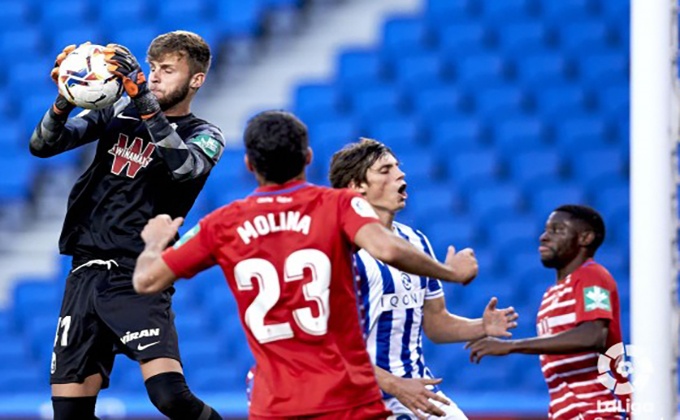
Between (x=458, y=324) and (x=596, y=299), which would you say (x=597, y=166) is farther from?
(x=458, y=324)

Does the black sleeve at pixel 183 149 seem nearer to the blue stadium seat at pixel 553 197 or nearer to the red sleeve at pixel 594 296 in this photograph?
the red sleeve at pixel 594 296

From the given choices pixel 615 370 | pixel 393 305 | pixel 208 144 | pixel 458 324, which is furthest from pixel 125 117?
pixel 615 370

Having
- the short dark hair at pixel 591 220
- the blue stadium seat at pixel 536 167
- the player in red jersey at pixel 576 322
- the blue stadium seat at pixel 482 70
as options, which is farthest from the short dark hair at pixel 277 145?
the blue stadium seat at pixel 482 70

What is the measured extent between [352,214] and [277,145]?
14.4 inches

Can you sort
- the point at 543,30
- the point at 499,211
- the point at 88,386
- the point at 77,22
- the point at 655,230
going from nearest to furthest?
the point at 655,230
the point at 88,386
the point at 499,211
the point at 543,30
the point at 77,22

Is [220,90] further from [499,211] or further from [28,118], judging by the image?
[499,211]

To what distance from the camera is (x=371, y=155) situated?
571 cm

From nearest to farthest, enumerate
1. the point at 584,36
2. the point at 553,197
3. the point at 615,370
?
the point at 615,370 → the point at 553,197 → the point at 584,36

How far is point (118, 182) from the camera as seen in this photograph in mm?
5508

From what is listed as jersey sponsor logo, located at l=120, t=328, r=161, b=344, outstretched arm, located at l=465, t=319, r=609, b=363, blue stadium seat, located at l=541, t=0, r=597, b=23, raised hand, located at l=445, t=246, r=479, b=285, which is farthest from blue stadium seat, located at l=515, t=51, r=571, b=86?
raised hand, located at l=445, t=246, r=479, b=285

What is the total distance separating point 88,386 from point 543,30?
841 cm

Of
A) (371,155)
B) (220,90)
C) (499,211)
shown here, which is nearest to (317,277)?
(371,155)

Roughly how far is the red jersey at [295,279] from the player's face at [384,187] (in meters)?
1.20

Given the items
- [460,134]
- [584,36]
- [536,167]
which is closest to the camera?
[536,167]
